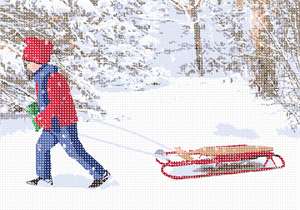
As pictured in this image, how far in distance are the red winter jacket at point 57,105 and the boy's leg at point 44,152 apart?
18 cm

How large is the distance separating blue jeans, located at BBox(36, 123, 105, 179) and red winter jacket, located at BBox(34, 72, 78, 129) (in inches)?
3.8

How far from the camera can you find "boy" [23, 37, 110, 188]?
5957mm

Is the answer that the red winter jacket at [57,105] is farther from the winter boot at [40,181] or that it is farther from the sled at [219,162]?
the sled at [219,162]

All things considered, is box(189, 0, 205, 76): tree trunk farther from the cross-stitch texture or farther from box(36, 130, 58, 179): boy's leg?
box(36, 130, 58, 179): boy's leg

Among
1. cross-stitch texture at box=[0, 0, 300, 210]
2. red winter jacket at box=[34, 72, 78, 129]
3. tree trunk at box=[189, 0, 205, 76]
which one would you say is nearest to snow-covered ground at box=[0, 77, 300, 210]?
cross-stitch texture at box=[0, 0, 300, 210]

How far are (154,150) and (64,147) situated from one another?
2191 millimetres

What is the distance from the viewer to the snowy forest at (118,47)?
870 cm

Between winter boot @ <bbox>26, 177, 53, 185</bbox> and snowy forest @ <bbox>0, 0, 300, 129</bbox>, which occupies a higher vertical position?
snowy forest @ <bbox>0, 0, 300, 129</bbox>

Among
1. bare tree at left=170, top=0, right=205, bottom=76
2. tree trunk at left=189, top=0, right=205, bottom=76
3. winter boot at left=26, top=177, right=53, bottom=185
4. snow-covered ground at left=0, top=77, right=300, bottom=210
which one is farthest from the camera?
tree trunk at left=189, top=0, right=205, bottom=76

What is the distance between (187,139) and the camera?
347 inches

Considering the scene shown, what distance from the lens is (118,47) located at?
1388cm

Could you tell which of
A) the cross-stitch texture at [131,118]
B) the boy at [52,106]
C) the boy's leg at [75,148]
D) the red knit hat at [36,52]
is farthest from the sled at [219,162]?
the red knit hat at [36,52]

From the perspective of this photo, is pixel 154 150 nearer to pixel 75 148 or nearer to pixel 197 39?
pixel 75 148

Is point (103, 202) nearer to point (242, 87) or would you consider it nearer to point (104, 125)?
point (104, 125)
